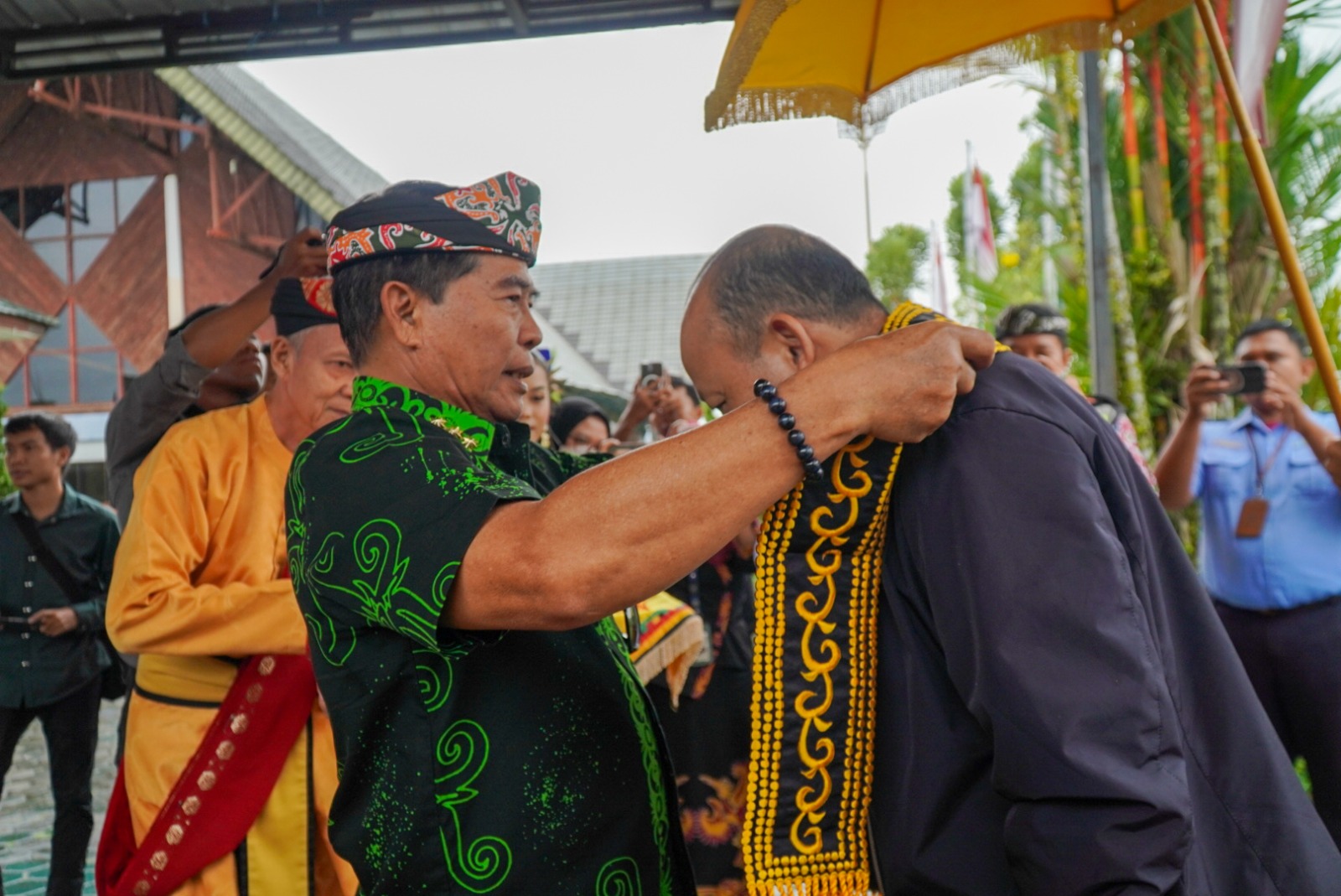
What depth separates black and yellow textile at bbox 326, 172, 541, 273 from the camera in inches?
71.5

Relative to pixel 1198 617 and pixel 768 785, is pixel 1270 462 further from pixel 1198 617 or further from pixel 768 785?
pixel 768 785

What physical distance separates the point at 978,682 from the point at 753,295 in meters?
0.64

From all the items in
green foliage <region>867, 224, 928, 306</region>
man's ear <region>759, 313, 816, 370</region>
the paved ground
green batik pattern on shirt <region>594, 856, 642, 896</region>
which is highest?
green foliage <region>867, 224, 928, 306</region>

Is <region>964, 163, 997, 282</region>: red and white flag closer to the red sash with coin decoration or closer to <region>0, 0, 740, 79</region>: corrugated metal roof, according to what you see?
<region>0, 0, 740, 79</region>: corrugated metal roof

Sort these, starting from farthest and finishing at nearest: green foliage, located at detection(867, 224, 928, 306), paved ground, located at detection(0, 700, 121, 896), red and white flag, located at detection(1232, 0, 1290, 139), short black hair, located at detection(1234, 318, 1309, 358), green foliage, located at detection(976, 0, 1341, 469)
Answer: green foliage, located at detection(867, 224, 928, 306) < green foliage, located at detection(976, 0, 1341, 469) < paved ground, located at detection(0, 700, 121, 896) < short black hair, located at detection(1234, 318, 1309, 358) < red and white flag, located at detection(1232, 0, 1290, 139)

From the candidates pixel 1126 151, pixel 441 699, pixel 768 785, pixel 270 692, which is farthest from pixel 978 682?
pixel 1126 151

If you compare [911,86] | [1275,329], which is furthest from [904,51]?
[1275,329]

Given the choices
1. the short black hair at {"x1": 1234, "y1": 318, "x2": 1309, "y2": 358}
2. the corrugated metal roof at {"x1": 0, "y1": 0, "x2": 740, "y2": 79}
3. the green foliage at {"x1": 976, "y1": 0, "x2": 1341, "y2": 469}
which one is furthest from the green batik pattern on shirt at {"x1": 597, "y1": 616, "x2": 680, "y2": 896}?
the green foliage at {"x1": 976, "y1": 0, "x2": 1341, "y2": 469}

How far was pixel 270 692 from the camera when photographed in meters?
2.89

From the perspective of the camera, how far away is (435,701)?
1.67m

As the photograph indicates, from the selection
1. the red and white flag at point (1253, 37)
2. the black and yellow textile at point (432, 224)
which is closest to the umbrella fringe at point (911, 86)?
the red and white flag at point (1253, 37)

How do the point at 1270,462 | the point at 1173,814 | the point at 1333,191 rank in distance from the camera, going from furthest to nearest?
the point at 1333,191, the point at 1270,462, the point at 1173,814

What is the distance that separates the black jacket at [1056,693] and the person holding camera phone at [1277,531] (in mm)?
3081

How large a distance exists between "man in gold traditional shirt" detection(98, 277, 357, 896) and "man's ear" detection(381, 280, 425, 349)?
1.22 metres
